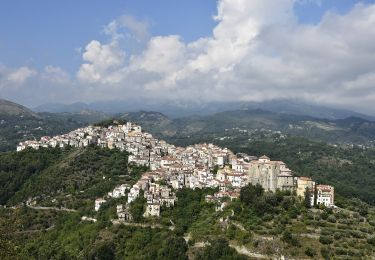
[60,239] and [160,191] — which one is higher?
[160,191]

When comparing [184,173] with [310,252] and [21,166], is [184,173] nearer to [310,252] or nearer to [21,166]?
[310,252]

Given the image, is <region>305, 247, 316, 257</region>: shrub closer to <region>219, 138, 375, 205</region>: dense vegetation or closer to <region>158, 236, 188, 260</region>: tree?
<region>158, 236, 188, 260</region>: tree

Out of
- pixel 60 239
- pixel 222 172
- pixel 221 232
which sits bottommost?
pixel 60 239

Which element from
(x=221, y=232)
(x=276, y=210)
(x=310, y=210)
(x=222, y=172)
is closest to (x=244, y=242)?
(x=221, y=232)

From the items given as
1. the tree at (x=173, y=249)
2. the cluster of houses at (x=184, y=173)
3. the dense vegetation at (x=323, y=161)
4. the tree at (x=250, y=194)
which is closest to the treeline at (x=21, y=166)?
the cluster of houses at (x=184, y=173)

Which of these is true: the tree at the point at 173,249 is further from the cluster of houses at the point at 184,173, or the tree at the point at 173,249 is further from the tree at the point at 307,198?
the tree at the point at 307,198

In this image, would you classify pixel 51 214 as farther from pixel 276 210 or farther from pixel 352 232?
pixel 352 232

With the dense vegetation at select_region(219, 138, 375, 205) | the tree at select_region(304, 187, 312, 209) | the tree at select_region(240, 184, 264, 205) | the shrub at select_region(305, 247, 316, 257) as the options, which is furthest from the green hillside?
the dense vegetation at select_region(219, 138, 375, 205)

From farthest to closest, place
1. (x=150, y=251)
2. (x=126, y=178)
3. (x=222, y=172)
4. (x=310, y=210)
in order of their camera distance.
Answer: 1. (x=126, y=178)
2. (x=222, y=172)
3. (x=310, y=210)
4. (x=150, y=251)
